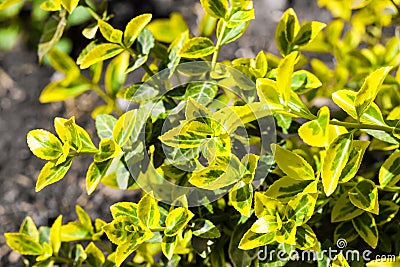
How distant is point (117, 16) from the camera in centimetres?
251

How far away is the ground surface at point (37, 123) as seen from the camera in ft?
7.06

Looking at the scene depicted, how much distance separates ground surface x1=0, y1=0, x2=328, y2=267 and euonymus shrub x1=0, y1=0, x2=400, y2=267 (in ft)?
2.31

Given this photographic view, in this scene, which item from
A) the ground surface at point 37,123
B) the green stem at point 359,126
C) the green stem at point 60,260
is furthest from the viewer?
the ground surface at point 37,123

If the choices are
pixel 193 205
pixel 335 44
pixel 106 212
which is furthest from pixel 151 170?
pixel 106 212

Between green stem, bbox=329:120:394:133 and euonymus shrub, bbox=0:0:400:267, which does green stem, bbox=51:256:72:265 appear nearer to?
euonymus shrub, bbox=0:0:400:267

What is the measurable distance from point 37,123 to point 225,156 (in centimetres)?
152

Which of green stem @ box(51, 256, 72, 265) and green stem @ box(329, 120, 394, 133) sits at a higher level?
green stem @ box(329, 120, 394, 133)

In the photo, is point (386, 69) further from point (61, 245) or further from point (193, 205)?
point (61, 245)

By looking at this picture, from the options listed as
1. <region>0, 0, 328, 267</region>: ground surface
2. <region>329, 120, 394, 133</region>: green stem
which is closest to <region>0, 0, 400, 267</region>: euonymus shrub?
<region>329, 120, 394, 133</region>: green stem

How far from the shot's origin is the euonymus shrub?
3.32ft

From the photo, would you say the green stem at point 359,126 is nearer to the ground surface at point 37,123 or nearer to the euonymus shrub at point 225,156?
the euonymus shrub at point 225,156

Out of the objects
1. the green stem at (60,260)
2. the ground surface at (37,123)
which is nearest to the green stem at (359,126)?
the green stem at (60,260)

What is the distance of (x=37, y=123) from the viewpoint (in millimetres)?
2357

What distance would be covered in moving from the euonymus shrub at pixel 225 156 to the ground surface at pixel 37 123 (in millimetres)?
705
